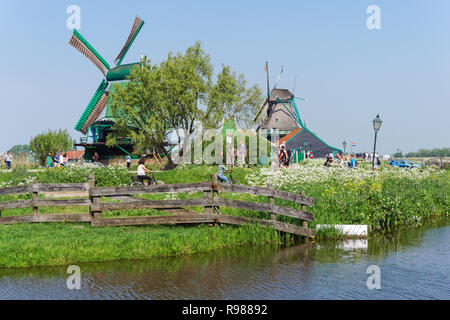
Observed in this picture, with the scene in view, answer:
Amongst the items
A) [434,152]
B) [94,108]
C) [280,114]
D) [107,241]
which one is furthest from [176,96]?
[434,152]

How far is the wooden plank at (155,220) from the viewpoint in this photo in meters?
12.2

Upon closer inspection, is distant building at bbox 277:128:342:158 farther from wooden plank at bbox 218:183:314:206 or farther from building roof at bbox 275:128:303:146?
wooden plank at bbox 218:183:314:206

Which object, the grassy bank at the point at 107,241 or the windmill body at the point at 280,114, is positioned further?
the windmill body at the point at 280,114

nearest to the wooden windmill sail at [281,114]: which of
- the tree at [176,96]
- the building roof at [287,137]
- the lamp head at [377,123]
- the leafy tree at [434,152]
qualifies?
the building roof at [287,137]

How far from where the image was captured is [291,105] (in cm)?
6956

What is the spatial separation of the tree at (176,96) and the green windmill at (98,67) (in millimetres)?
14995

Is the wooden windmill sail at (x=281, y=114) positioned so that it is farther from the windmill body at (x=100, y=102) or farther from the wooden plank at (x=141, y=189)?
the wooden plank at (x=141, y=189)

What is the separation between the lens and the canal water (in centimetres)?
791

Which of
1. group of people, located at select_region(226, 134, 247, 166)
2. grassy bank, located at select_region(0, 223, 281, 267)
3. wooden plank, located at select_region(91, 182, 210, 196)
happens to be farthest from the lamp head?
wooden plank, located at select_region(91, 182, 210, 196)

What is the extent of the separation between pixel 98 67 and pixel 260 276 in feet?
158

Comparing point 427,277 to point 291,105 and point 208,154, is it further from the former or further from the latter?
point 291,105

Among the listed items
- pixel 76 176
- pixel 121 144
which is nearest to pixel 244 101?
pixel 121 144

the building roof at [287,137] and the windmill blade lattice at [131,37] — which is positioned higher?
the windmill blade lattice at [131,37]

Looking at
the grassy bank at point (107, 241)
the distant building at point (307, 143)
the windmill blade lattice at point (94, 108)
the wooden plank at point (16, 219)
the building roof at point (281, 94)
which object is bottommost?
the grassy bank at point (107, 241)
